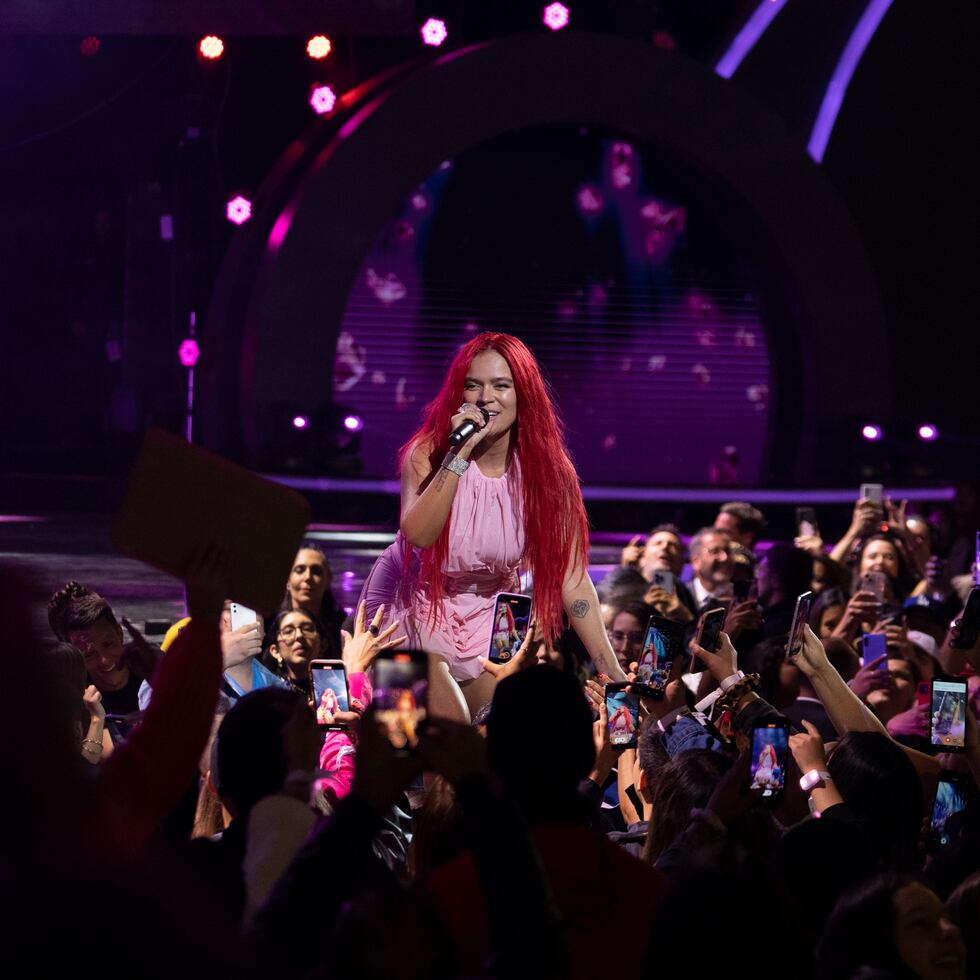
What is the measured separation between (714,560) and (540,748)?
4.89 meters

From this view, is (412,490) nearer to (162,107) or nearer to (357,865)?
(357,865)

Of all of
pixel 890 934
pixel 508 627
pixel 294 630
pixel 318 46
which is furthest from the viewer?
pixel 318 46

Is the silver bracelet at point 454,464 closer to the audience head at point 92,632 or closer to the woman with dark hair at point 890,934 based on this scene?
the audience head at point 92,632

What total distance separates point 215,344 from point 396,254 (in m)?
2.46

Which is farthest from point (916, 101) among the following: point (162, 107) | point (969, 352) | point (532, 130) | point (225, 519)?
point (225, 519)

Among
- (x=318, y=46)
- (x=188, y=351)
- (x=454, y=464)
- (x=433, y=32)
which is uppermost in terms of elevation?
(x=433, y=32)

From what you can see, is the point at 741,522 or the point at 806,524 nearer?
the point at 741,522

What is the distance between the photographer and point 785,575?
21.7 feet

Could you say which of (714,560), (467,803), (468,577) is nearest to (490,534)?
(468,577)

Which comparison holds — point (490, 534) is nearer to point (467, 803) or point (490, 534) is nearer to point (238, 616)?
point (238, 616)

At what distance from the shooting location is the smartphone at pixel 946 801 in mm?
3371

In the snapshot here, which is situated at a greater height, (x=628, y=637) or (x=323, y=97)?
(x=323, y=97)

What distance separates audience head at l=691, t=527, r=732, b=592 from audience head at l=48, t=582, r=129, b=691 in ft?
9.76

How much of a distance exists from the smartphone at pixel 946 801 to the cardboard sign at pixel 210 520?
176 centimetres
